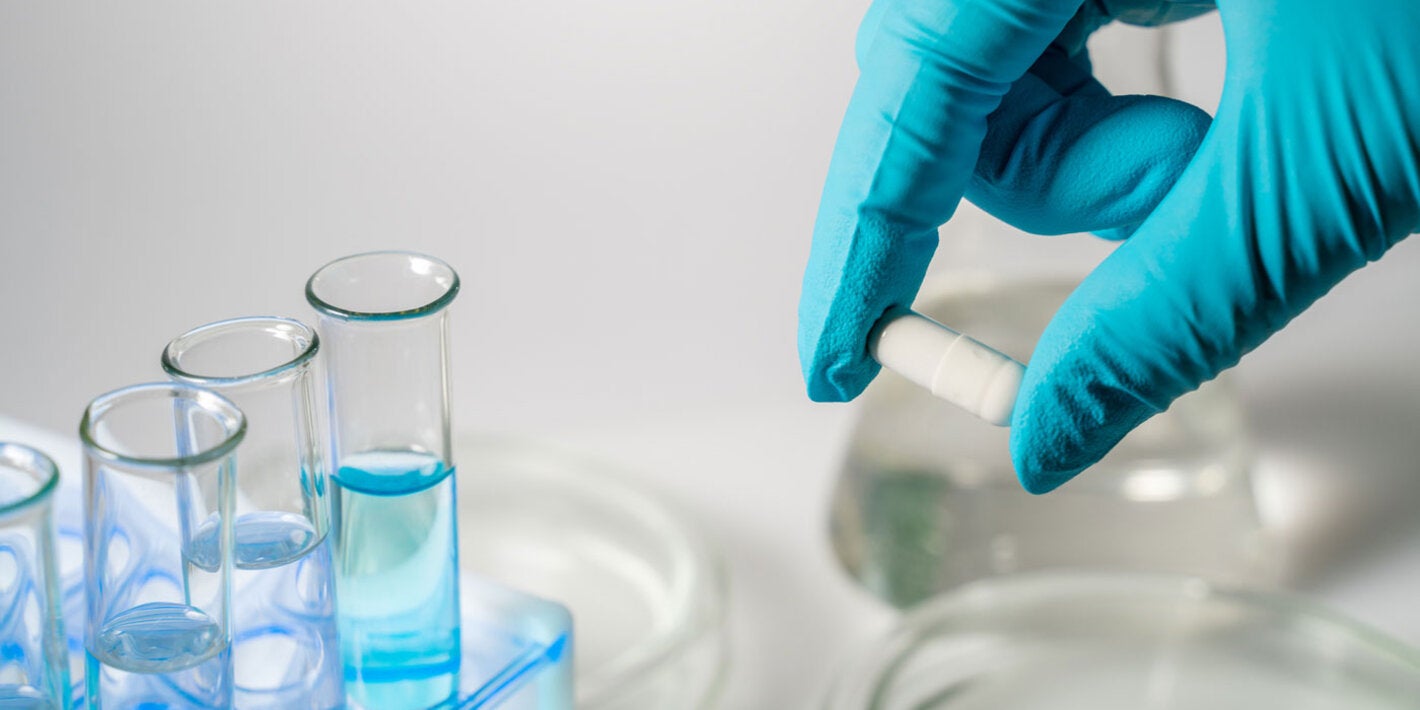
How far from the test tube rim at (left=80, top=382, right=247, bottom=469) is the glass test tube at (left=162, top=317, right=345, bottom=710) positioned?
3cm

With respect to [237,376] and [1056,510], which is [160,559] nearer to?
[237,376]

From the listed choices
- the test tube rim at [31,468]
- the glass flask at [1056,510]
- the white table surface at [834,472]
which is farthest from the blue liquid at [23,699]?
the glass flask at [1056,510]

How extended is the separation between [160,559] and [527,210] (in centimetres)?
98

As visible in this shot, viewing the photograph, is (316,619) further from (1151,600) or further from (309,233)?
(309,233)

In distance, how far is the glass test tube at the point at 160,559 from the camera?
0.69m

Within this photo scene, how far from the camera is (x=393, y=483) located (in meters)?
0.84

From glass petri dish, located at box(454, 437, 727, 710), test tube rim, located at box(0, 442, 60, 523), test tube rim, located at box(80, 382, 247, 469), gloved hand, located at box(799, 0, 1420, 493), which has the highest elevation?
gloved hand, located at box(799, 0, 1420, 493)

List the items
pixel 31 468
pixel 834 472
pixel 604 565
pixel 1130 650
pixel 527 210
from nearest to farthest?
pixel 31 468 → pixel 1130 650 → pixel 604 565 → pixel 834 472 → pixel 527 210

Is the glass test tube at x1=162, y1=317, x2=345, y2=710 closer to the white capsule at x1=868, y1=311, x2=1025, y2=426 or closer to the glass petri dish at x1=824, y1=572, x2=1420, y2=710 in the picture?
the white capsule at x1=868, y1=311, x2=1025, y2=426

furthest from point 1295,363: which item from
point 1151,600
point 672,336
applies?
point 672,336

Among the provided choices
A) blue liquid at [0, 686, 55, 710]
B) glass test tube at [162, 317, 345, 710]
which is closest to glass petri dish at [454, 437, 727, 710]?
glass test tube at [162, 317, 345, 710]

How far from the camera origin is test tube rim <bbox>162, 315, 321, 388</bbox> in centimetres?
74

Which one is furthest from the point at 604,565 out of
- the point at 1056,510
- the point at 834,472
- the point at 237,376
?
the point at 237,376

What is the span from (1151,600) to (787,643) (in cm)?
29
